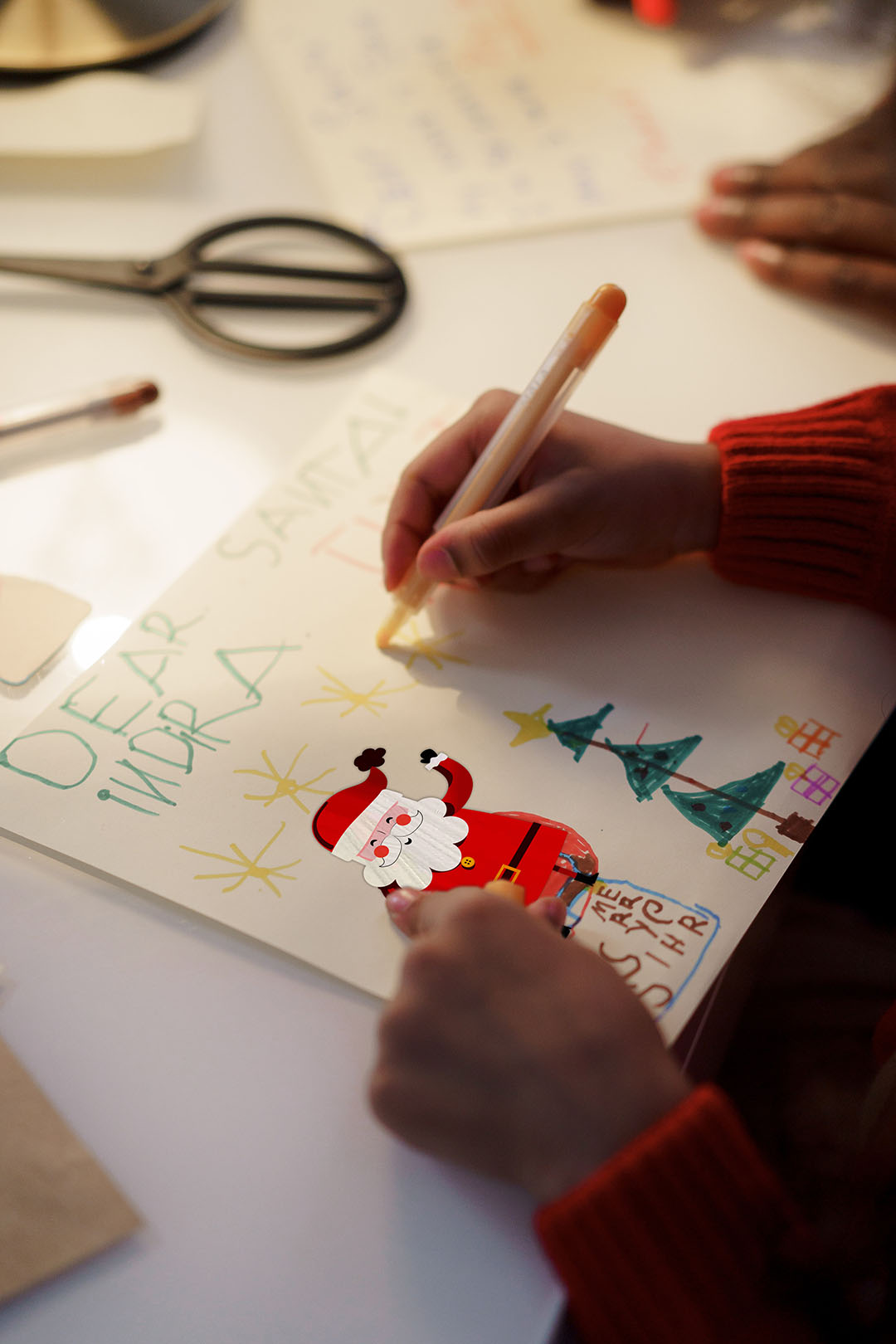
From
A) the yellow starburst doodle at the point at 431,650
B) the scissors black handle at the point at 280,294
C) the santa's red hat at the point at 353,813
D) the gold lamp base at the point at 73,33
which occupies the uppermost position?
the gold lamp base at the point at 73,33

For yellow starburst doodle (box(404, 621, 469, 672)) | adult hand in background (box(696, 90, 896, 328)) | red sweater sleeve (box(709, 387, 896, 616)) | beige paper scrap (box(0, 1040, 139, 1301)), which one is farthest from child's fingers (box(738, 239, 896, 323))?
beige paper scrap (box(0, 1040, 139, 1301))

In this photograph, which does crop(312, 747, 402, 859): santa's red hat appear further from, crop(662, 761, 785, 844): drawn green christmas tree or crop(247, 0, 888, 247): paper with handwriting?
crop(247, 0, 888, 247): paper with handwriting

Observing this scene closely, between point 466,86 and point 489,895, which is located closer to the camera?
point 489,895

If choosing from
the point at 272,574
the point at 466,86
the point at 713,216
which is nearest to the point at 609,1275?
the point at 272,574

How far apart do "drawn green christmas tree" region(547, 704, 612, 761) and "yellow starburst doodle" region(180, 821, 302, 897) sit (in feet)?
0.44

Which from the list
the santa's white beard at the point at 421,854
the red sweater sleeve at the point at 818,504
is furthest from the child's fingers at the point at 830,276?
the santa's white beard at the point at 421,854

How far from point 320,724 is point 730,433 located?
29cm

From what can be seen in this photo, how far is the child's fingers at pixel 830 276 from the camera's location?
27.4 inches

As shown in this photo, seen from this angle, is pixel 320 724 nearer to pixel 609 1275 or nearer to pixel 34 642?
pixel 34 642

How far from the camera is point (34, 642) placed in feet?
1.66

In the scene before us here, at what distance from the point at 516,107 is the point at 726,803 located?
648 mm

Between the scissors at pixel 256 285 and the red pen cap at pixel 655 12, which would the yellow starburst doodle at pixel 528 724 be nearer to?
the scissors at pixel 256 285

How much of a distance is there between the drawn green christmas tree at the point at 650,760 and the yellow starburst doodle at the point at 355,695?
11cm

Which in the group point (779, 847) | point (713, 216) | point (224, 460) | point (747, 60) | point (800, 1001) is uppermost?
point (747, 60)
